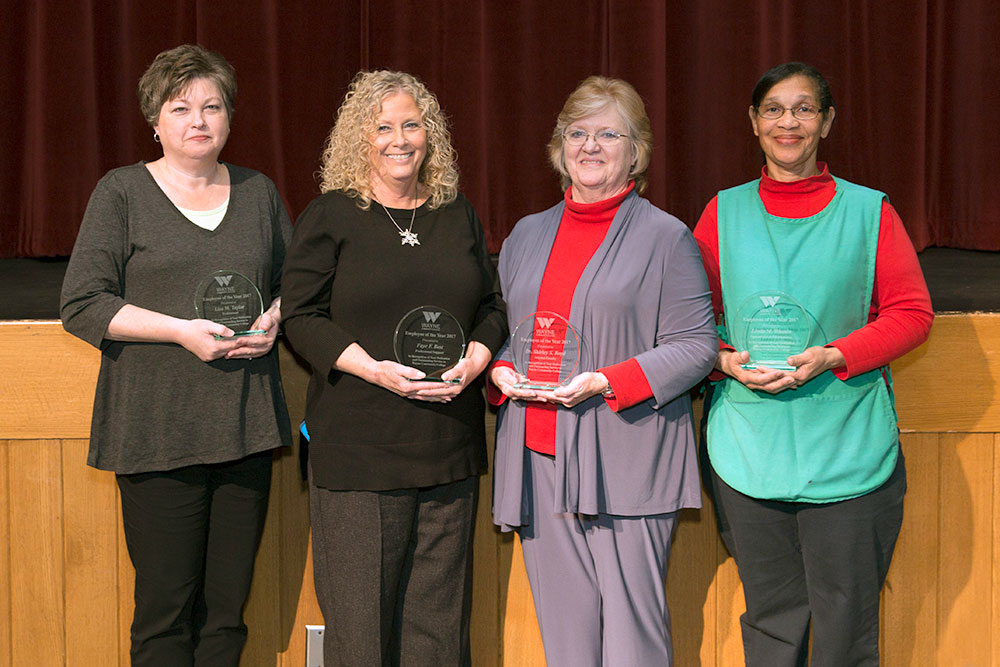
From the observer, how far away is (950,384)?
2023mm

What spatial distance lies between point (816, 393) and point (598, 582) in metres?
0.56

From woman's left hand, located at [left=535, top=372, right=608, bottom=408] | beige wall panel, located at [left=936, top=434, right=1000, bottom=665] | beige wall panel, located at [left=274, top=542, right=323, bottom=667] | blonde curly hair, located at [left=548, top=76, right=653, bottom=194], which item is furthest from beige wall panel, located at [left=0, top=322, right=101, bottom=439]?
beige wall panel, located at [left=936, top=434, right=1000, bottom=665]

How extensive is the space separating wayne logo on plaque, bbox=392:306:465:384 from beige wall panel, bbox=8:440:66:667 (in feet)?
3.06

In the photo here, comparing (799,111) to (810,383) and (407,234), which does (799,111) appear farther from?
(407,234)

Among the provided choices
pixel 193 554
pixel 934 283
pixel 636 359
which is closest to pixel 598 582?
pixel 636 359

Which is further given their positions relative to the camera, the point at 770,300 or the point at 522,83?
the point at 522,83

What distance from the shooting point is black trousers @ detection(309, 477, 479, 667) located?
→ 1687 mm

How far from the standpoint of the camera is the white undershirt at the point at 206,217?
5.66 feet

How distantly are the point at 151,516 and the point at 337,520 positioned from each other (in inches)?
13.9

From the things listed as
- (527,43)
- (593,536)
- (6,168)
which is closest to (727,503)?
(593,536)

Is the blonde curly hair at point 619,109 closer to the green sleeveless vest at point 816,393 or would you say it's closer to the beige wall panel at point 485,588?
the green sleeveless vest at point 816,393

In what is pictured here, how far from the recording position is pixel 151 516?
1705 millimetres

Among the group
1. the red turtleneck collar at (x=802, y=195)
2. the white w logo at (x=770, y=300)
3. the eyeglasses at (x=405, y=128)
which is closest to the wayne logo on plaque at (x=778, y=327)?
the white w logo at (x=770, y=300)

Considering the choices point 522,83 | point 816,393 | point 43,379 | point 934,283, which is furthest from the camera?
point 522,83
